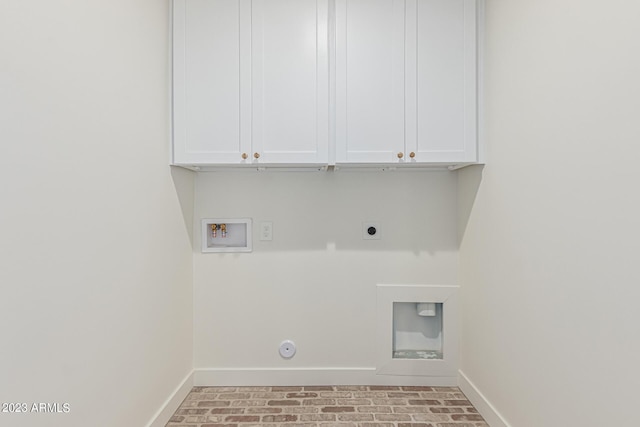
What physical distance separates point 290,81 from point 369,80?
0.39 meters

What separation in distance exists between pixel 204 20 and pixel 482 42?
136 cm

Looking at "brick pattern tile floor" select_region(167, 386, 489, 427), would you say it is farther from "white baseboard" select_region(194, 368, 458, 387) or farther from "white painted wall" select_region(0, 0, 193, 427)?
"white painted wall" select_region(0, 0, 193, 427)

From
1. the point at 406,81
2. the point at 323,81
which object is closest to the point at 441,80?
the point at 406,81

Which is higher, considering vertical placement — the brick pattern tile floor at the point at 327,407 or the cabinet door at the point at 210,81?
the cabinet door at the point at 210,81

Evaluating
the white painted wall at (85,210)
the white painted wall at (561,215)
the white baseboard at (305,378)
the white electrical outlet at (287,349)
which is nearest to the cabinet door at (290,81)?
the white painted wall at (85,210)

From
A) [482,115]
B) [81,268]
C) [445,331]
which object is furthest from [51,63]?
[445,331]

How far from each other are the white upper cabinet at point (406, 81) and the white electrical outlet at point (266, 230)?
607 millimetres

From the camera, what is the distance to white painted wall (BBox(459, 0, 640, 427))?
3.13ft

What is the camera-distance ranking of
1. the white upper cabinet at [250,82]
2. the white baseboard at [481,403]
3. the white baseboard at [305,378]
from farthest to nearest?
1. the white baseboard at [305,378]
2. the white upper cabinet at [250,82]
3. the white baseboard at [481,403]

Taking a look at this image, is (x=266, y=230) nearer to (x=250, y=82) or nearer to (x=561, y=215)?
(x=250, y=82)

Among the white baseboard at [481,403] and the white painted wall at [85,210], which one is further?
the white baseboard at [481,403]

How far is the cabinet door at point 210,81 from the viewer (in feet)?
5.59

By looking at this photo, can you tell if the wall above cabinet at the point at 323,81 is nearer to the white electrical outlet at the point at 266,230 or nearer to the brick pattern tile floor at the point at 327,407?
the white electrical outlet at the point at 266,230

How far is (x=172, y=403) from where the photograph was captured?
1.76 meters
